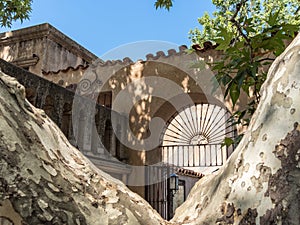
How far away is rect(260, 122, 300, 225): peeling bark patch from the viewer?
30.6 inches

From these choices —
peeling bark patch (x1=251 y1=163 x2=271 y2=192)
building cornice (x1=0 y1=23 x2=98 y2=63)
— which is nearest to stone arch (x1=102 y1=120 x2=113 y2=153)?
building cornice (x1=0 y1=23 x2=98 y2=63)

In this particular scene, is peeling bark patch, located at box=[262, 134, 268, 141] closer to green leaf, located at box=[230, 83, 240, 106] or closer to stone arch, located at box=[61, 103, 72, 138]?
green leaf, located at box=[230, 83, 240, 106]

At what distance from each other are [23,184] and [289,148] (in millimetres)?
614

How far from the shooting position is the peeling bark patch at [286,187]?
2.55ft

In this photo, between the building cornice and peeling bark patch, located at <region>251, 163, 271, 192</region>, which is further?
the building cornice

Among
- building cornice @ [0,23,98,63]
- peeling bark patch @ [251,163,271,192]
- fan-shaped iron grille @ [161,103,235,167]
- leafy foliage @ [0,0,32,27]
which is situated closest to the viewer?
peeling bark patch @ [251,163,271,192]

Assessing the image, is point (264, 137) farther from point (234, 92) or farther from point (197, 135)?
point (197, 135)

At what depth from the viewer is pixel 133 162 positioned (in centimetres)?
701

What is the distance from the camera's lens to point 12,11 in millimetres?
8539

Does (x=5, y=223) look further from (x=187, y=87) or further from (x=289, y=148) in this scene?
(x=187, y=87)

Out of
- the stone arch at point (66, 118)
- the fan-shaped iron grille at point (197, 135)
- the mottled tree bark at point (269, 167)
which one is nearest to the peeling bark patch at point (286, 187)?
the mottled tree bark at point (269, 167)

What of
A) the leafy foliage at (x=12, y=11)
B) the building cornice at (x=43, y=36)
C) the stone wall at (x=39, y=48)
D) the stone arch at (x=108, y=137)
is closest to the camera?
the stone arch at (x=108, y=137)

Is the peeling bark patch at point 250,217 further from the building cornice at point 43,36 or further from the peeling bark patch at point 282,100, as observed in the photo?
the building cornice at point 43,36

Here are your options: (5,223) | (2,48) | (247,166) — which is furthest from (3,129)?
(2,48)
